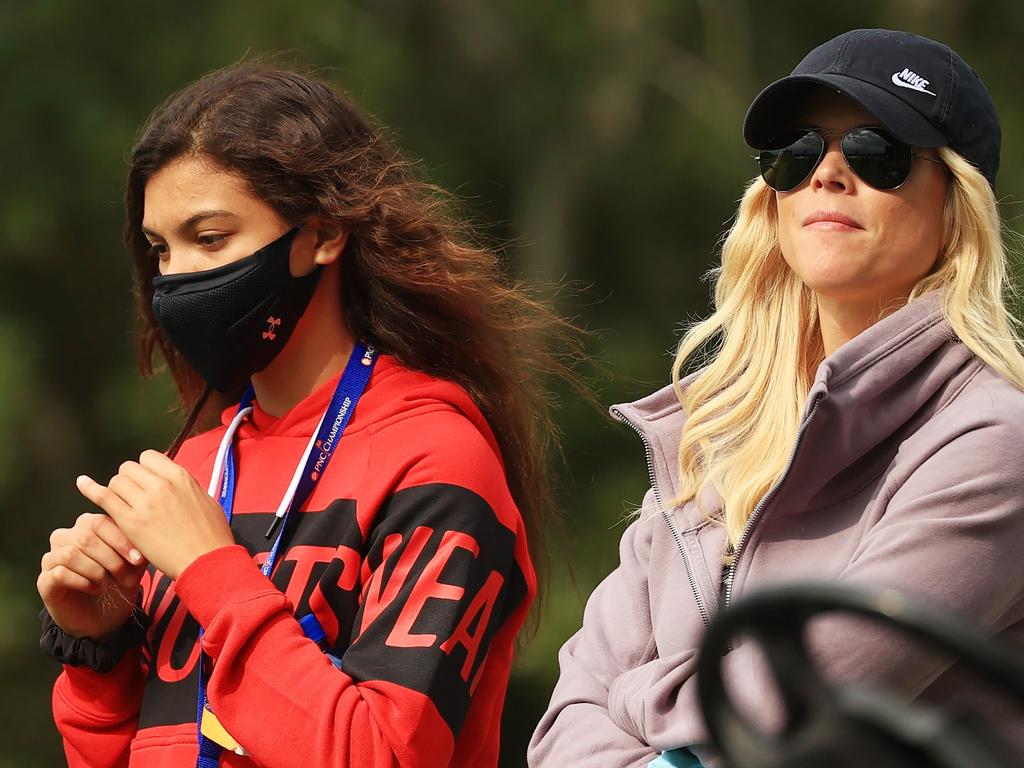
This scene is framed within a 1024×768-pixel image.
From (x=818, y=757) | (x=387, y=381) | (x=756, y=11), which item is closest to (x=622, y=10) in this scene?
(x=756, y=11)

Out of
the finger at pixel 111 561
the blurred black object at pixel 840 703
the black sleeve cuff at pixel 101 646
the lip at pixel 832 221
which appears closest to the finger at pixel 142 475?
the finger at pixel 111 561

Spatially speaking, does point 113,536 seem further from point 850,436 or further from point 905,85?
point 905,85

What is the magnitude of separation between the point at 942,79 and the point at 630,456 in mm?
8994

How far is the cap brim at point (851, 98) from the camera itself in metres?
2.38

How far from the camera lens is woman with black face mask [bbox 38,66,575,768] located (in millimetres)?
2469

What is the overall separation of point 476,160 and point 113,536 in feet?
32.9

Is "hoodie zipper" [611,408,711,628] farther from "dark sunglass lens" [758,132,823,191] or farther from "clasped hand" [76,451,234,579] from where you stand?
"clasped hand" [76,451,234,579]

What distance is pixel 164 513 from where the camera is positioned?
2.60m

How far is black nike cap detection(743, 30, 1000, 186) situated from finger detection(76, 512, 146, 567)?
124 cm

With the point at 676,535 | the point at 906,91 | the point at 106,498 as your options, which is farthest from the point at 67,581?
the point at 906,91

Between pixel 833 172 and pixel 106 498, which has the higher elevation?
pixel 833 172

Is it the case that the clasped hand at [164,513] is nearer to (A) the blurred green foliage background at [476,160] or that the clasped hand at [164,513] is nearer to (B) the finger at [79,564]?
(B) the finger at [79,564]

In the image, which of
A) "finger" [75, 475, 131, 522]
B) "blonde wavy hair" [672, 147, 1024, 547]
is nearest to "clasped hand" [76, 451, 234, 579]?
"finger" [75, 475, 131, 522]

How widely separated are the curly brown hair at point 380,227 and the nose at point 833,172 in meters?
0.76
